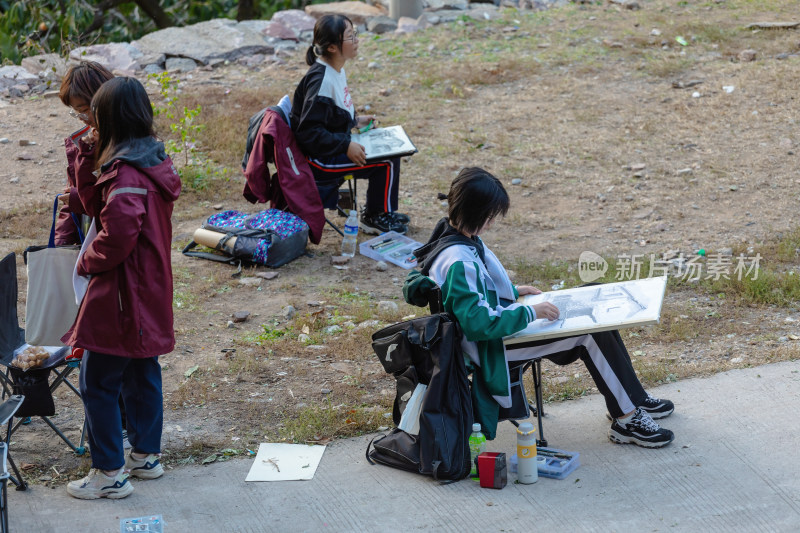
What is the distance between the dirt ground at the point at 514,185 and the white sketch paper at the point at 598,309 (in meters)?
0.83

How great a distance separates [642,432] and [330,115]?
12.0 ft

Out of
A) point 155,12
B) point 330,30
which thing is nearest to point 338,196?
point 330,30

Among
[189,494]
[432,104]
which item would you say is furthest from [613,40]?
[189,494]

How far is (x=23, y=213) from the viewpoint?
26.0 ft

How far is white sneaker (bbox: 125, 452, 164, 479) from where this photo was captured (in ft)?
13.1

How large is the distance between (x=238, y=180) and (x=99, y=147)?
5141 millimetres

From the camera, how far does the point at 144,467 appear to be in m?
4.00

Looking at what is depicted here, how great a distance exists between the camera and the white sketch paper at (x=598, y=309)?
3.80 meters

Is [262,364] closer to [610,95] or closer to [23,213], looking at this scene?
[23,213]

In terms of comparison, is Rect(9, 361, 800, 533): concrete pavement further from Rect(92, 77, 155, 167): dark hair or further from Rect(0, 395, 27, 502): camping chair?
Rect(92, 77, 155, 167): dark hair

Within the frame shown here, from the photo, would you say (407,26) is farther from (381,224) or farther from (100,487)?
(100,487)

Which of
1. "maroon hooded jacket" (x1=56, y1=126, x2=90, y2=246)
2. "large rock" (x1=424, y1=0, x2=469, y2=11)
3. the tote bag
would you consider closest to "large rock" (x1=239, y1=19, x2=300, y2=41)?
"large rock" (x1=424, y1=0, x2=469, y2=11)

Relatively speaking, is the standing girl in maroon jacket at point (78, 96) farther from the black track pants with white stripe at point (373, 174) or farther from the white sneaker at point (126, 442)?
the black track pants with white stripe at point (373, 174)

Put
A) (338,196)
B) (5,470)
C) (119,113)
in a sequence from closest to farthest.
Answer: (5,470) → (119,113) → (338,196)
